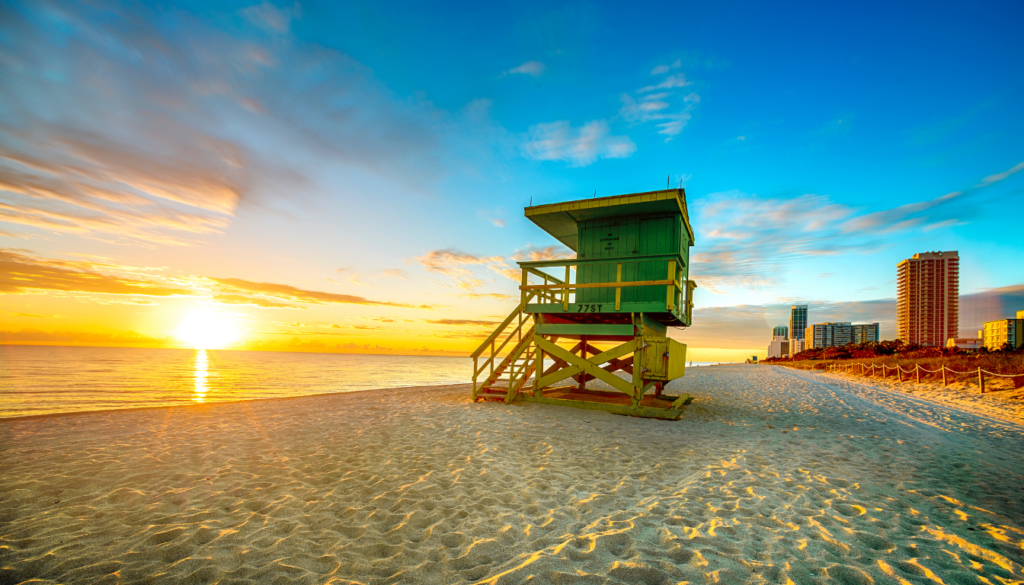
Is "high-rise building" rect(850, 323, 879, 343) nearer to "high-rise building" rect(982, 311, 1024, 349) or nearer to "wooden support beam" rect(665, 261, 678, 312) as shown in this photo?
"high-rise building" rect(982, 311, 1024, 349)

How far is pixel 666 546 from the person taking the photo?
3639 millimetres

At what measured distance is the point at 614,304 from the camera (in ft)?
33.8


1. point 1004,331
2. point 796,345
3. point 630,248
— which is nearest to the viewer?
point 630,248

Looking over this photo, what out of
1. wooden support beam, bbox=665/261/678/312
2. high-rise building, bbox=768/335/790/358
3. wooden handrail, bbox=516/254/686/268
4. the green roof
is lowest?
high-rise building, bbox=768/335/790/358

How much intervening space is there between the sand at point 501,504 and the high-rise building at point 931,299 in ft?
488

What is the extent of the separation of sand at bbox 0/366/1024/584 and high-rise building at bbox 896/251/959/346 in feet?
488

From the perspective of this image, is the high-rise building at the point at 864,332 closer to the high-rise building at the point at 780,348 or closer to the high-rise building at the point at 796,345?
the high-rise building at the point at 796,345

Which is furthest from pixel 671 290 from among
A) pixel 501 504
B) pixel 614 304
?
pixel 501 504

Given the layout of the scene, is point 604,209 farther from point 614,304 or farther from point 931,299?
point 931,299

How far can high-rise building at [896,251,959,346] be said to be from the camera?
113 meters

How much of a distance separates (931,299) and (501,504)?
162m

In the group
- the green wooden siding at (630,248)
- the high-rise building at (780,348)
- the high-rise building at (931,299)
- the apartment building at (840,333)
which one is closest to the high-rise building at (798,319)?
the high-rise building at (780,348)

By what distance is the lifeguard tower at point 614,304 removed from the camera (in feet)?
33.1

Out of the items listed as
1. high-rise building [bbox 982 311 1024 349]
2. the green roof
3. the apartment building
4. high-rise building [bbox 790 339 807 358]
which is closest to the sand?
the green roof
